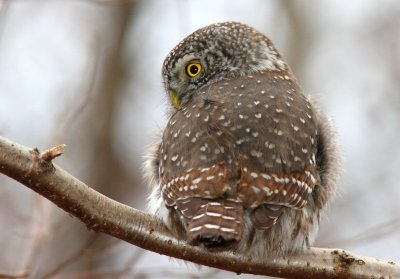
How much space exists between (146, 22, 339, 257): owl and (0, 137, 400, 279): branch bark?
0.10m

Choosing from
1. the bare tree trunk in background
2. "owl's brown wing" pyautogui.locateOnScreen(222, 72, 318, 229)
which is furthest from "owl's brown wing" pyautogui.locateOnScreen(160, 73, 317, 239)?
the bare tree trunk in background

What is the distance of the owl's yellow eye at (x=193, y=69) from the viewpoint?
20.1 ft

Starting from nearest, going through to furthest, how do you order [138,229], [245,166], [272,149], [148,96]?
1. [138,229]
2. [245,166]
3. [272,149]
4. [148,96]

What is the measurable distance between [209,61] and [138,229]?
1.92 metres

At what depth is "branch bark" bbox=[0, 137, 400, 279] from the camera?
4.08m

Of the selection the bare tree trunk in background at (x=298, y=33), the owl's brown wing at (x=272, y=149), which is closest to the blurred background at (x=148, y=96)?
the bare tree trunk in background at (x=298, y=33)

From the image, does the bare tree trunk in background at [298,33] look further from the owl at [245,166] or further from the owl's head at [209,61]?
the owl at [245,166]

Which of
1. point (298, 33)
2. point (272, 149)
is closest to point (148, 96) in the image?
point (298, 33)

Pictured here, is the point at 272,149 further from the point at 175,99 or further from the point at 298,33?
the point at 298,33

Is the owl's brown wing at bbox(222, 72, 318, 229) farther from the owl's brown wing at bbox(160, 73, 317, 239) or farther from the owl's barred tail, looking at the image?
the owl's barred tail

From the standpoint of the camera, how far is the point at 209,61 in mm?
6184

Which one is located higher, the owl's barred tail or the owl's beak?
the owl's beak

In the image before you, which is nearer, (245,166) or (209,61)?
(245,166)

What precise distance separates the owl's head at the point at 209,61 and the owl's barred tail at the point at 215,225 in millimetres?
1624
